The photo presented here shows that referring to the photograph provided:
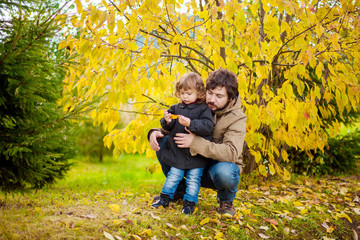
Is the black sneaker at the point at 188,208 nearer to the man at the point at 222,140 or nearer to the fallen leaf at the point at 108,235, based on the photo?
the man at the point at 222,140

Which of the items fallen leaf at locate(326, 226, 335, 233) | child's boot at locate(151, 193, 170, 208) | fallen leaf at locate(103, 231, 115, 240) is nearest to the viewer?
fallen leaf at locate(103, 231, 115, 240)

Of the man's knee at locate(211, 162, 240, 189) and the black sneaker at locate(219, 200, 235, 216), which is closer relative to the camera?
the man's knee at locate(211, 162, 240, 189)

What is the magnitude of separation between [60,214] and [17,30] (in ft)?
4.43

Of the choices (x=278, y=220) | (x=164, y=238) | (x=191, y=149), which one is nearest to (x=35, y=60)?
(x=191, y=149)

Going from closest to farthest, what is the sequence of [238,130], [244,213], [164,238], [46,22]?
[164,238] < [46,22] < [238,130] < [244,213]

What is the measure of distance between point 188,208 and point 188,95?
90 cm

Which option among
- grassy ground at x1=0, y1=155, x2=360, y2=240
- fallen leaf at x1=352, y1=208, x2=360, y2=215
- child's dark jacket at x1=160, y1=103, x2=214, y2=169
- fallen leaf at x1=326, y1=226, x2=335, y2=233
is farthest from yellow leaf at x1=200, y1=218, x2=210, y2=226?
fallen leaf at x1=352, y1=208, x2=360, y2=215

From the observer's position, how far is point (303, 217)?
2.95 meters

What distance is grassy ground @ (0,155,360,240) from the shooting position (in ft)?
6.72

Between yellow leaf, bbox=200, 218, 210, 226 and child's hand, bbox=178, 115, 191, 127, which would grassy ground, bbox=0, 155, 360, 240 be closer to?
yellow leaf, bbox=200, 218, 210, 226

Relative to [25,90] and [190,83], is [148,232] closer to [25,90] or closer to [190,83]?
[190,83]

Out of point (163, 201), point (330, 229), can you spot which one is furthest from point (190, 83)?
point (330, 229)

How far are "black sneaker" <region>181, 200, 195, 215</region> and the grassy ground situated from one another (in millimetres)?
51

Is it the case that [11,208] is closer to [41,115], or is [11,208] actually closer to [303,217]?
[41,115]
